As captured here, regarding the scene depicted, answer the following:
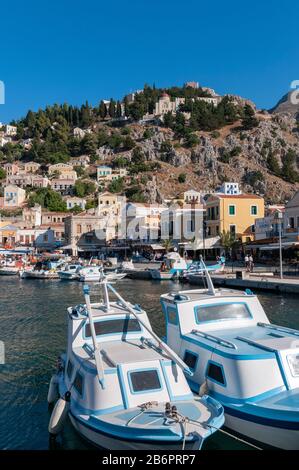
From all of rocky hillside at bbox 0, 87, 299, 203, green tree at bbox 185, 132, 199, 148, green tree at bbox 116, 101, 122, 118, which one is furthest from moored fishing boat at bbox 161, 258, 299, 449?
green tree at bbox 116, 101, 122, 118

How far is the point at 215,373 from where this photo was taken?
1045cm

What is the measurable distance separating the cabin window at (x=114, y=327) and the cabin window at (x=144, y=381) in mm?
2370

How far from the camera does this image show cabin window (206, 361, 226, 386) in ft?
33.3

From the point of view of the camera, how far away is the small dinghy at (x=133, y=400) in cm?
784

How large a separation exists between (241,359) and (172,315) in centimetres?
348

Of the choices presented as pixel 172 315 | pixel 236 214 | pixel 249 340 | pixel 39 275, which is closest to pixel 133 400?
pixel 249 340

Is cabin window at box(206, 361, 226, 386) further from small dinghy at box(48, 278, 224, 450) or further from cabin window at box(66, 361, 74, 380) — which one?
cabin window at box(66, 361, 74, 380)

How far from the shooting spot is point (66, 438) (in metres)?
→ 9.77

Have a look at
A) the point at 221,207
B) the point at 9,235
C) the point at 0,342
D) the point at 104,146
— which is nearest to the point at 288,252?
the point at 221,207

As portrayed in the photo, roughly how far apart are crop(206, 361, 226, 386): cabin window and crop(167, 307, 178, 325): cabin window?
211 cm

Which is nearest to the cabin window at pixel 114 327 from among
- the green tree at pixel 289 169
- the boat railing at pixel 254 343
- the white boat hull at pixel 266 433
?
the boat railing at pixel 254 343

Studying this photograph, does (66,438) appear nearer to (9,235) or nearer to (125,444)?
(125,444)

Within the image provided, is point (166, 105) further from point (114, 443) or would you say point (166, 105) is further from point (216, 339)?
point (114, 443)

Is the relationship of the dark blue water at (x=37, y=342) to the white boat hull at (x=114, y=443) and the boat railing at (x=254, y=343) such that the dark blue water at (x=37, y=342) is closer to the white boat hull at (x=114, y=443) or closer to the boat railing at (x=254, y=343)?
the white boat hull at (x=114, y=443)
